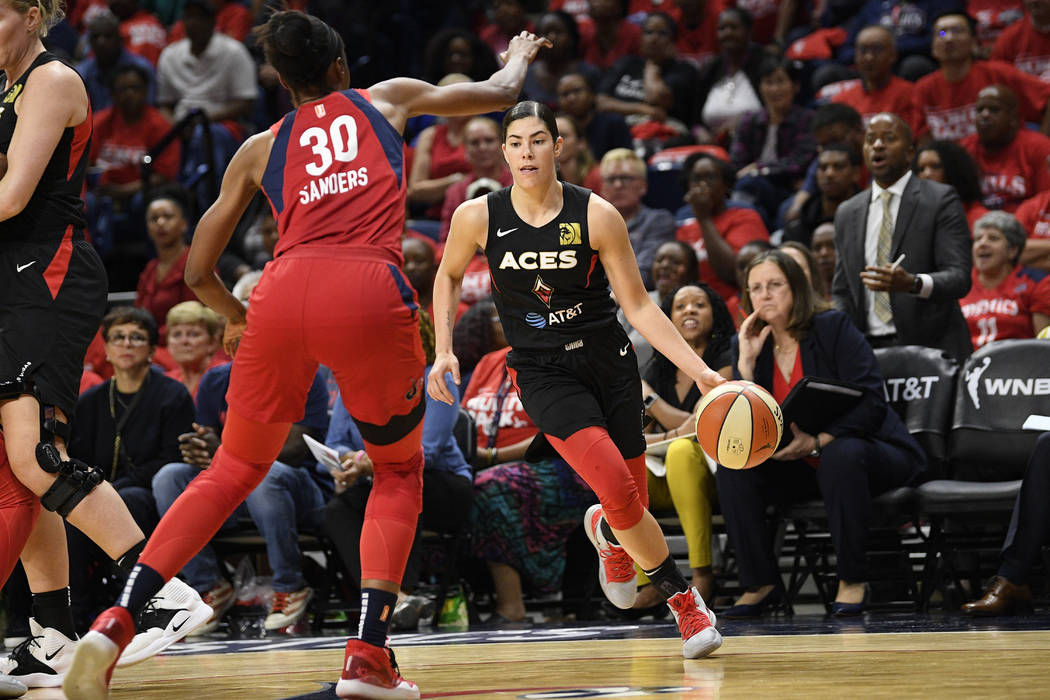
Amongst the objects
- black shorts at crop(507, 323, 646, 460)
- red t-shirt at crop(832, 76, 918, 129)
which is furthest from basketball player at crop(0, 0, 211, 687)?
red t-shirt at crop(832, 76, 918, 129)

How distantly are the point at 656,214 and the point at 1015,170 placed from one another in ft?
7.76

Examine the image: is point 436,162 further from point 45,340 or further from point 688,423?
point 45,340

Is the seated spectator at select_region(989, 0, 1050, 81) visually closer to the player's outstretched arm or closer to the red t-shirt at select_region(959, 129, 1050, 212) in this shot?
the red t-shirt at select_region(959, 129, 1050, 212)

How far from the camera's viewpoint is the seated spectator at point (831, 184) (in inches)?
312

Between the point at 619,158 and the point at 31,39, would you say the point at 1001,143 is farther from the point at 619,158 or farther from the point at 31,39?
the point at 31,39

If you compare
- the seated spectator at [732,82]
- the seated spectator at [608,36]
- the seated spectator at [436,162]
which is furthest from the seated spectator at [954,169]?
the seated spectator at [608,36]

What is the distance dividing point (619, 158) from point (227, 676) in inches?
199

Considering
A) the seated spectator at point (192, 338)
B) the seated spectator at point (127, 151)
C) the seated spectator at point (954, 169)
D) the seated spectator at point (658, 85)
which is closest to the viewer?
the seated spectator at point (192, 338)

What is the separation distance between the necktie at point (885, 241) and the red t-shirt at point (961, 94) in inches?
94.9

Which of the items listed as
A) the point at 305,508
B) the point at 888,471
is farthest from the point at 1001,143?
the point at 305,508

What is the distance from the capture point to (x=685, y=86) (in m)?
10.7

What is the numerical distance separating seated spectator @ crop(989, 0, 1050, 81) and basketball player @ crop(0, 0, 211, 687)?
7.69m

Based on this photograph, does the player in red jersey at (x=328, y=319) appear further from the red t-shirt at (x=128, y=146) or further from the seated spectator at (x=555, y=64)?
the red t-shirt at (x=128, y=146)

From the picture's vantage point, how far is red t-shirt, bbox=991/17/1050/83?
9.52 meters
